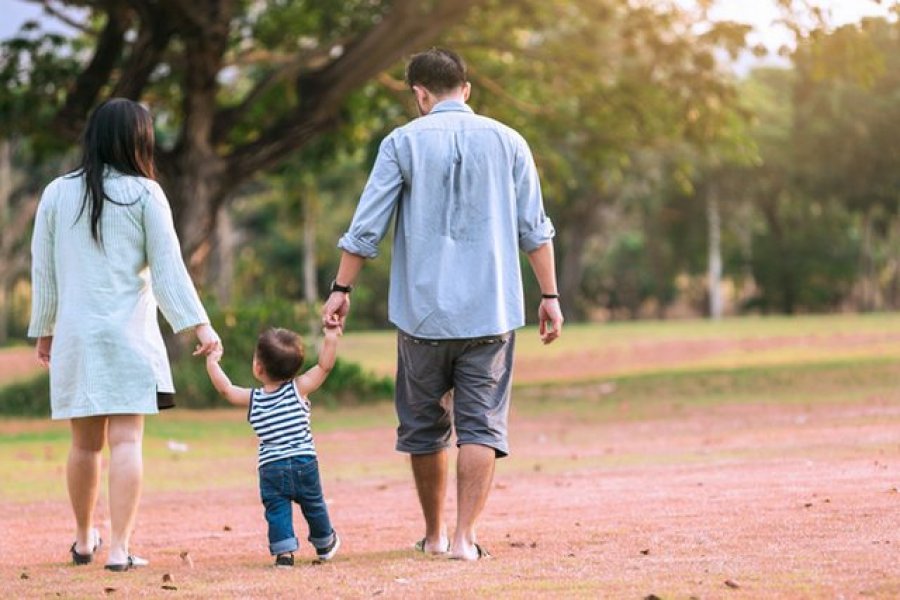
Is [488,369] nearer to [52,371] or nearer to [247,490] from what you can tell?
[52,371]

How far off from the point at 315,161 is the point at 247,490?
16408 millimetres

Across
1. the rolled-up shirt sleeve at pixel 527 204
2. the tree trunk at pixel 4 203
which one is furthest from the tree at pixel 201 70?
the tree trunk at pixel 4 203

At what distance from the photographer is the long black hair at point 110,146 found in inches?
278

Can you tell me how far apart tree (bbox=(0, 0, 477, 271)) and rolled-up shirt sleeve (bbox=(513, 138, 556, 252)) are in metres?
14.2

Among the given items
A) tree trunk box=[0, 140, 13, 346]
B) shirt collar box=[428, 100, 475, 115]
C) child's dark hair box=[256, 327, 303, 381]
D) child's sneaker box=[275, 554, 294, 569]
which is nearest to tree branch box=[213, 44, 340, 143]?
shirt collar box=[428, 100, 475, 115]

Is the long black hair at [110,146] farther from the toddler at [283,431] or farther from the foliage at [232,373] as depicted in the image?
the foliage at [232,373]

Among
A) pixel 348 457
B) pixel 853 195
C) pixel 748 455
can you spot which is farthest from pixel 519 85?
pixel 853 195

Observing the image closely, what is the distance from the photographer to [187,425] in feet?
64.2

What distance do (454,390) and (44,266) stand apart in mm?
1884

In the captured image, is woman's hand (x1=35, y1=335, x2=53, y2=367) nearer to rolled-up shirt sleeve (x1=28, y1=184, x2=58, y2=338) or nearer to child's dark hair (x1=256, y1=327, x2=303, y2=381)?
rolled-up shirt sleeve (x1=28, y1=184, x2=58, y2=338)

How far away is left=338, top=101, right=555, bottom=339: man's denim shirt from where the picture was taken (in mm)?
6953

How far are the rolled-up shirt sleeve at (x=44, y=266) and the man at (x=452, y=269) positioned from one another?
1254 millimetres

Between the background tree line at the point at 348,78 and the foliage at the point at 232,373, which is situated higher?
the background tree line at the point at 348,78

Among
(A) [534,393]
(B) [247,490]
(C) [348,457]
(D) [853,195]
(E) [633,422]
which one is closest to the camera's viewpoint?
(B) [247,490]
